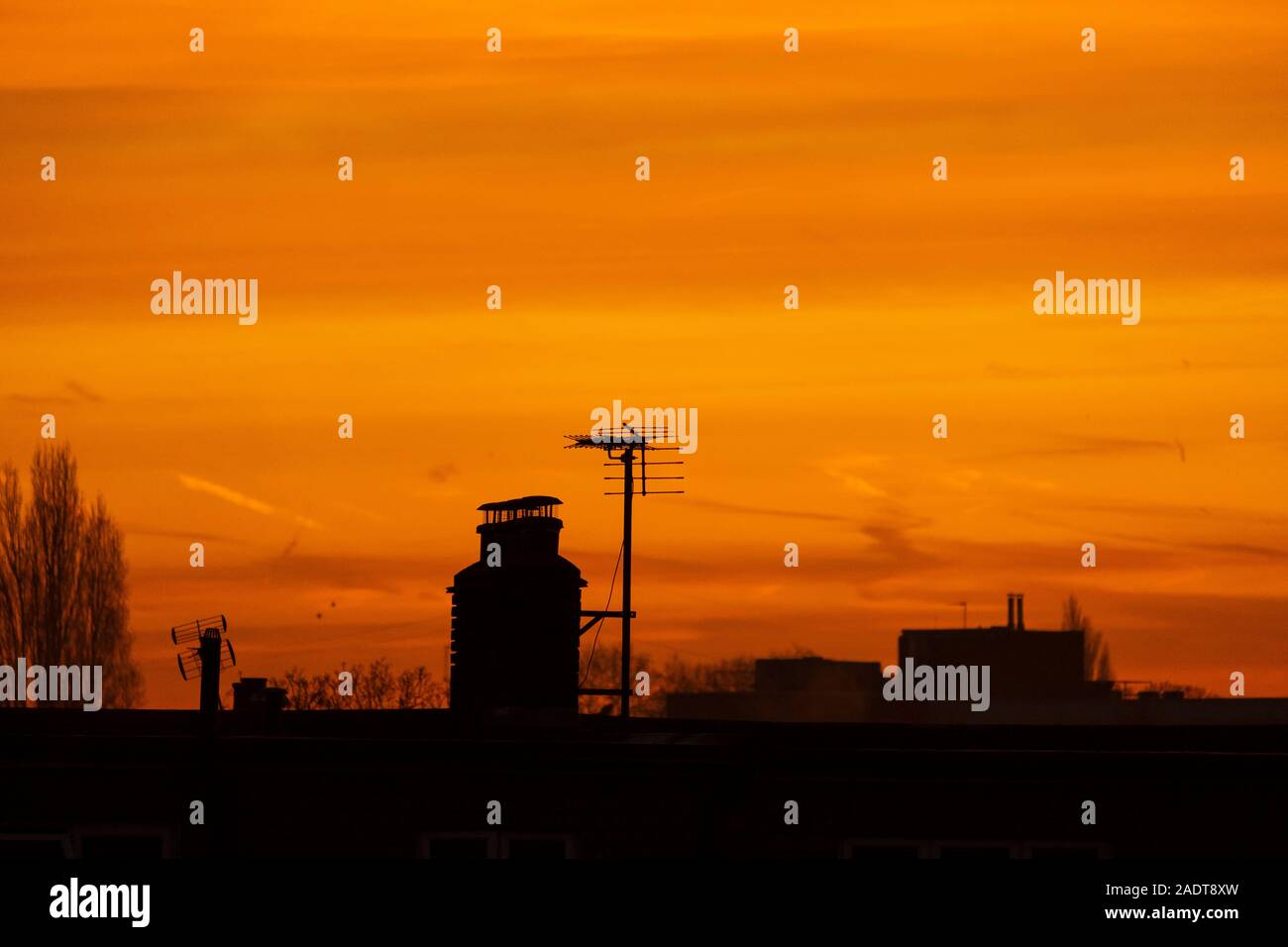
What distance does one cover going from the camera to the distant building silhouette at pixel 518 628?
33.5 m

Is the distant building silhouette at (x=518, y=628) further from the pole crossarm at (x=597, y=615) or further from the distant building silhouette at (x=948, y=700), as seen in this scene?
the distant building silhouette at (x=948, y=700)

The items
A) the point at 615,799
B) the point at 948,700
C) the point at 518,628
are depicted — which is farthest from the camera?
the point at 948,700

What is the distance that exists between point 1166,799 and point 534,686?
13709 millimetres

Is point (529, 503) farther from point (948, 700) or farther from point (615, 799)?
point (948, 700)

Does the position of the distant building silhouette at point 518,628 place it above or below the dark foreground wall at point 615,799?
above

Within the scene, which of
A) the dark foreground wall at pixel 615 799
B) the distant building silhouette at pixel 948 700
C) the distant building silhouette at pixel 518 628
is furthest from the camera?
the distant building silhouette at pixel 948 700

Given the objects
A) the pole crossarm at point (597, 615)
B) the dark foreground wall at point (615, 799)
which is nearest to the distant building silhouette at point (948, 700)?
the pole crossarm at point (597, 615)

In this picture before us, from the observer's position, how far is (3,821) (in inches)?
892

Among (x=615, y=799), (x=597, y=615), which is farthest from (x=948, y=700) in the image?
(x=615, y=799)

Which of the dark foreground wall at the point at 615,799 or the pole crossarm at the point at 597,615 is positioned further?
the pole crossarm at the point at 597,615

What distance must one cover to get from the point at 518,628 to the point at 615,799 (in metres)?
11.4

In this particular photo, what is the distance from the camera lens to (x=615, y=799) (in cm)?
2252

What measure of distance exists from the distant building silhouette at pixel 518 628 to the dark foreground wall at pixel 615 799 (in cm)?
973

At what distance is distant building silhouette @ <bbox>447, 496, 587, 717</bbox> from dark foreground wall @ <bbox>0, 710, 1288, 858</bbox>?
973 cm
